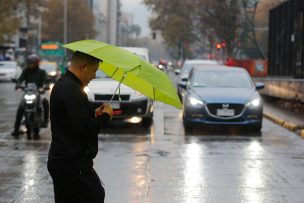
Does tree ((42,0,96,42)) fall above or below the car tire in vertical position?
above

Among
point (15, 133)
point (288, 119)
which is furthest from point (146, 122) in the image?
point (288, 119)

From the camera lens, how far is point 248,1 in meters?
54.8

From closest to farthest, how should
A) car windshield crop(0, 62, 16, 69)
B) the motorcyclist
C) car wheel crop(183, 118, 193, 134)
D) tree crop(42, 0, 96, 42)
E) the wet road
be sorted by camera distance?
the wet road
the motorcyclist
car wheel crop(183, 118, 193, 134)
car windshield crop(0, 62, 16, 69)
tree crop(42, 0, 96, 42)

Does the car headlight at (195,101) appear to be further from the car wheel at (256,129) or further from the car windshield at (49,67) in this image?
the car windshield at (49,67)

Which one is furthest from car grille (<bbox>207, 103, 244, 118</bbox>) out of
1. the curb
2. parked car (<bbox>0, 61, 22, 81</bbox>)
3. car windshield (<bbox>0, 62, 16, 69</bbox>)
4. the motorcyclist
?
car windshield (<bbox>0, 62, 16, 69</bbox>)

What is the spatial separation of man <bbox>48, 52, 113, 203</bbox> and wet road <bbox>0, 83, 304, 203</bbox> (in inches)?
116

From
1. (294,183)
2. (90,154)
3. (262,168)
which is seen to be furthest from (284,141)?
(90,154)

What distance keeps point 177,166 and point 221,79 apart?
674 centimetres

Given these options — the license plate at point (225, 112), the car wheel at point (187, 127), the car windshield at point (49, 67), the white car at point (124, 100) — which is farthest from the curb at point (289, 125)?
the car windshield at point (49, 67)

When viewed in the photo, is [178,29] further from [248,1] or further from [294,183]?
[294,183]

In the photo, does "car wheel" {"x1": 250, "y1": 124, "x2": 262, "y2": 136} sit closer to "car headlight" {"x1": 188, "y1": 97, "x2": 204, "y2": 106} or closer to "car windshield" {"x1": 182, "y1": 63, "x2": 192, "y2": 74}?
"car headlight" {"x1": 188, "y1": 97, "x2": 204, "y2": 106}

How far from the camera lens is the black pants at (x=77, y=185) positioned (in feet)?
15.0

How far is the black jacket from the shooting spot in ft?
14.7

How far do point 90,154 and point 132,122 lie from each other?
12.1m
